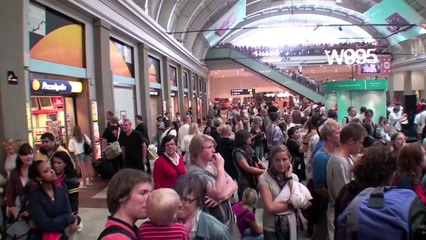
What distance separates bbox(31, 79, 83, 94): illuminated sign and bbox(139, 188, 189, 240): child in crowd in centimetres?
514

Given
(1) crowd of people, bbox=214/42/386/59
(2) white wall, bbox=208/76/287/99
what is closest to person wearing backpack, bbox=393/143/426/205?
(1) crowd of people, bbox=214/42/386/59

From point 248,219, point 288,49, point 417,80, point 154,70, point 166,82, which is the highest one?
point 288,49

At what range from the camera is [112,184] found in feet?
5.80

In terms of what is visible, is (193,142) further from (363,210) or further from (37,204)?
(363,210)

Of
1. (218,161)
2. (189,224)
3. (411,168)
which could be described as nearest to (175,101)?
(218,161)

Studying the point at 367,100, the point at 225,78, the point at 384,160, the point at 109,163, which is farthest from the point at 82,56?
the point at 225,78

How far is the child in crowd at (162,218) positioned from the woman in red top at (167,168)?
1840 millimetres

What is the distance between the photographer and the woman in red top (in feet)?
12.0

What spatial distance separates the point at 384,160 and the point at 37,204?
8.99 feet

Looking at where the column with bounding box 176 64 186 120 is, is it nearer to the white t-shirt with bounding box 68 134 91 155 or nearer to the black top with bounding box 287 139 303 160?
the white t-shirt with bounding box 68 134 91 155

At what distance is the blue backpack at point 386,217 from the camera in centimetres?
148

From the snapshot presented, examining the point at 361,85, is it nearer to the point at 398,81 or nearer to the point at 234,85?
the point at 398,81

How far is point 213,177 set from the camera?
2922 millimetres

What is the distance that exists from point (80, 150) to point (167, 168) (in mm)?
4394
